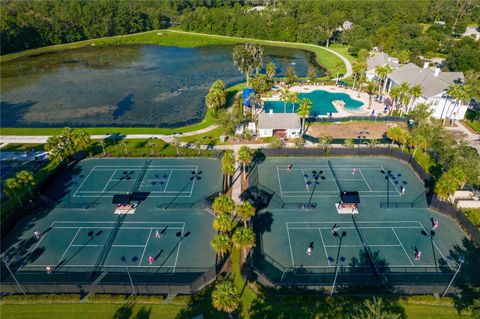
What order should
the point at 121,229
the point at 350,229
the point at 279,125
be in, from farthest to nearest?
the point at 279,125
the point at 121,229
the point at 350,229

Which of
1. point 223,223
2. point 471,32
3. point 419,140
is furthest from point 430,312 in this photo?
point 471,32

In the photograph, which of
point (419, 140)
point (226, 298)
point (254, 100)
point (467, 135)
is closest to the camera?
point (226, 298)

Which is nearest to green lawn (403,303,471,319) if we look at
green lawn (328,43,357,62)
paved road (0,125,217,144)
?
paved road (0,125,217,144)

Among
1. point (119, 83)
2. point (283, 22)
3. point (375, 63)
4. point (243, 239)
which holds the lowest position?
point (119, 83)

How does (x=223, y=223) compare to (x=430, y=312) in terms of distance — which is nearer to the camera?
(x=430, y=312)

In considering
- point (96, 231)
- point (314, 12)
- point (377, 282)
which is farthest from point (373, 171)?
point (314, 12)

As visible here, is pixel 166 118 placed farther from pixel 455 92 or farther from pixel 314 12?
pixel 314 12

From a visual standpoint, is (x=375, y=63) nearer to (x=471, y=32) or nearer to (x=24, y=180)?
(x=471, y=32)

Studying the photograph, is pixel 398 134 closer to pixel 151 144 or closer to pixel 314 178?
pixel 314 178

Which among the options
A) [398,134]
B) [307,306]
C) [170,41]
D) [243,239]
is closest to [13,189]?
[243,239]

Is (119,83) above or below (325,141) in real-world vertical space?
below
